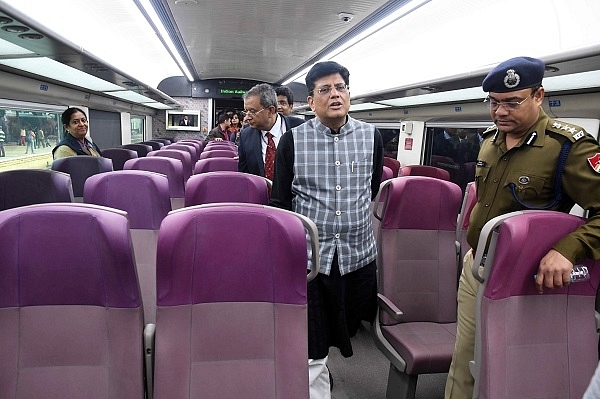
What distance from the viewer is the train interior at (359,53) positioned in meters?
3.33

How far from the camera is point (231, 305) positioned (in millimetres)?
1763

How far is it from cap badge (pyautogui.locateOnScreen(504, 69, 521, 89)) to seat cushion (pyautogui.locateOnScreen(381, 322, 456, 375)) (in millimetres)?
1445

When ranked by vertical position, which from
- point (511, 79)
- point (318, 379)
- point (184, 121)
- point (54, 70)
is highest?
point (54, 70)

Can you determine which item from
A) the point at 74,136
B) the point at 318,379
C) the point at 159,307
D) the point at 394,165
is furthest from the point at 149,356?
the point at 394,165

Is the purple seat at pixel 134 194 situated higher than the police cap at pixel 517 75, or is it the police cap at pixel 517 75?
the police cap at pixel 517 75

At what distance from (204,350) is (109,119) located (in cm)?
1069

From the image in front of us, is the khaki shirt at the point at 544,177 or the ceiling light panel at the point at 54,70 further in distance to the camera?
the ceiling light panel at the point at 54,70

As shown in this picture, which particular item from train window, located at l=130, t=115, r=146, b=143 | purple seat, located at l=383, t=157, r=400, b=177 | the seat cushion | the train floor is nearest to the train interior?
the train floor

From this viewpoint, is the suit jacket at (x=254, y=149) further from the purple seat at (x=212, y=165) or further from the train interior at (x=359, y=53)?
the train interior at (x=359, y=53)

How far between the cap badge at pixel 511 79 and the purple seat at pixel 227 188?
1.68 metres

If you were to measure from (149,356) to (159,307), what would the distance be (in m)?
0.20

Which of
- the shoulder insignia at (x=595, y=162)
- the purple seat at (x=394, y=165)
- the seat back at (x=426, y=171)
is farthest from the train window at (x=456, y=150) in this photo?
the shoulder insignia at (x=595, y=162)

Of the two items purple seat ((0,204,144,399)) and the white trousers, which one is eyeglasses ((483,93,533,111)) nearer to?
the white trousers

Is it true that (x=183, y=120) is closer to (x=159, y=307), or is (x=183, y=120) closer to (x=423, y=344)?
(x=423, y=344)
